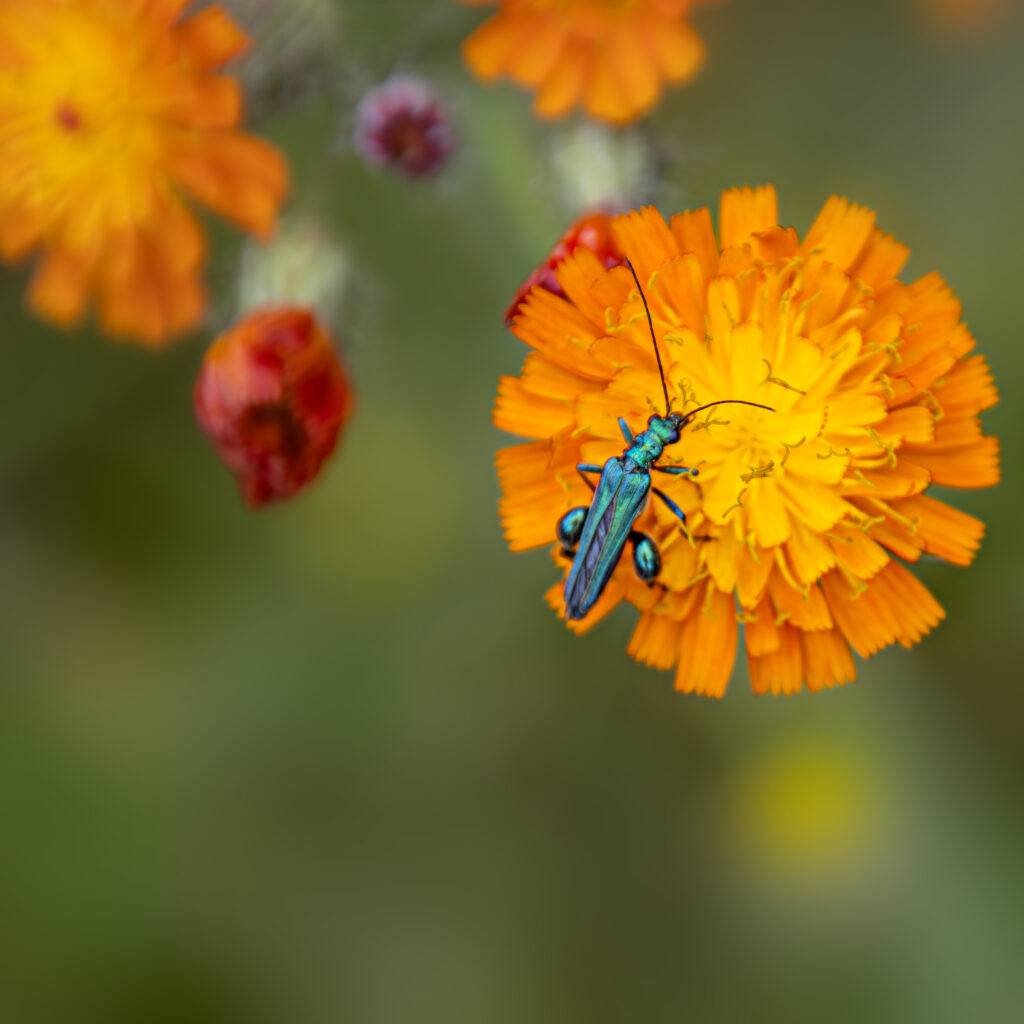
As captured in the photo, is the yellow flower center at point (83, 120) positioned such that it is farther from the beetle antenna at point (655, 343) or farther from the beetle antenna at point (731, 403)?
the beetle antenna at point (731, 403)

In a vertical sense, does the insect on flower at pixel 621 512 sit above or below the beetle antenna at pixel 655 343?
below

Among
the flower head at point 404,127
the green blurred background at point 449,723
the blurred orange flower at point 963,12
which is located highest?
the blurred orange flower at point 963,12

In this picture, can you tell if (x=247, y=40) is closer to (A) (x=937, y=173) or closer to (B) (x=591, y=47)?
(B) (x=591, y=47)

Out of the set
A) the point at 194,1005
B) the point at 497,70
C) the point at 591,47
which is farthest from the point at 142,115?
the point at 194,1005

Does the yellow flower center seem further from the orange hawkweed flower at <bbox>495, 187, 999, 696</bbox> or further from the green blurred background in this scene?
the orange hawkweed flower at <bbox>495, 187, 999, 696</bbox>

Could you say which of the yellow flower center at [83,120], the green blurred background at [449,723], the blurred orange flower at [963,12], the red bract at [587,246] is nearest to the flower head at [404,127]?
the yellow flower center at [83,120]

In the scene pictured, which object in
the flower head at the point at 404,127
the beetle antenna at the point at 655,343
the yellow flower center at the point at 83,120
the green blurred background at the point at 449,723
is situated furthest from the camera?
the green blurred background at the point at 449,723
